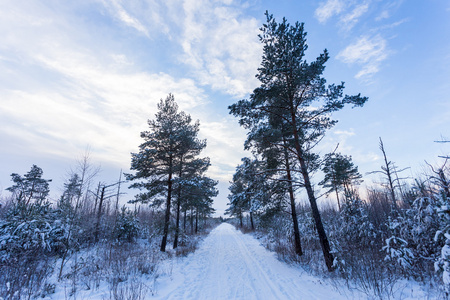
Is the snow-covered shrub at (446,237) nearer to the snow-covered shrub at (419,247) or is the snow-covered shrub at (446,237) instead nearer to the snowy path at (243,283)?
the snow-covered shrub at (419,247)

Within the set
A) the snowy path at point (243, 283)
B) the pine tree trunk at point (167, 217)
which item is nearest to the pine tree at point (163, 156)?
the pine tree trunk at point (167, 217)

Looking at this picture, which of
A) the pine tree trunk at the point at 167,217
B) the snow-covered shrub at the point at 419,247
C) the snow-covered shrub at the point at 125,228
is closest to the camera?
the snow-covered shrub at the point at 419,247

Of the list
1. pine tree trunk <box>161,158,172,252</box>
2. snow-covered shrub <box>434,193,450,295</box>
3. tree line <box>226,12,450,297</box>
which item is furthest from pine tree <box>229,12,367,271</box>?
pine tree trunk <box>161,158,172,252</box>

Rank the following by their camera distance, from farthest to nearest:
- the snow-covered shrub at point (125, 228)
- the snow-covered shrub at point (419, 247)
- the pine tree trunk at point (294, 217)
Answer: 1. the snow-covered shrub at point (125, 228)
2. the pine tree trunk at point (294, 217)
3. the snow-covered shrub at point (419, 247)

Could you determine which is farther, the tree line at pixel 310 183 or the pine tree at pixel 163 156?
the pine tree at pixel 163 156

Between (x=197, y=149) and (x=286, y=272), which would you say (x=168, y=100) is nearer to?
(x=197, y=149)

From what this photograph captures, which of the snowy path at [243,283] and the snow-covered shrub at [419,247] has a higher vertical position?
the snow-covered shrub at [419,247]

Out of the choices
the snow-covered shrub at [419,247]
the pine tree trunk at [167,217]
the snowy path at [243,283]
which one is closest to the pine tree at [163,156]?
the pine tree trunk at [167,217]

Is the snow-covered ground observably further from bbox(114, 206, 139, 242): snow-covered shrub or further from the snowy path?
bbox(114, 206, 139, 242): snow-covered shrub

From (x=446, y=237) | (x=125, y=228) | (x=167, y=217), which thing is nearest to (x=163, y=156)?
(x=167, y=217)

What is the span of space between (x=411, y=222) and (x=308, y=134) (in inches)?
220

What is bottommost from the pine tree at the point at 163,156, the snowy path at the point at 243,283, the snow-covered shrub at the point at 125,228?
the snowy path at the point at 243,283

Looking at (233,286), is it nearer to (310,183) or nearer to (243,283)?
(243,283)

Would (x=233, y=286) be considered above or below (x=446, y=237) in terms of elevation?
below
